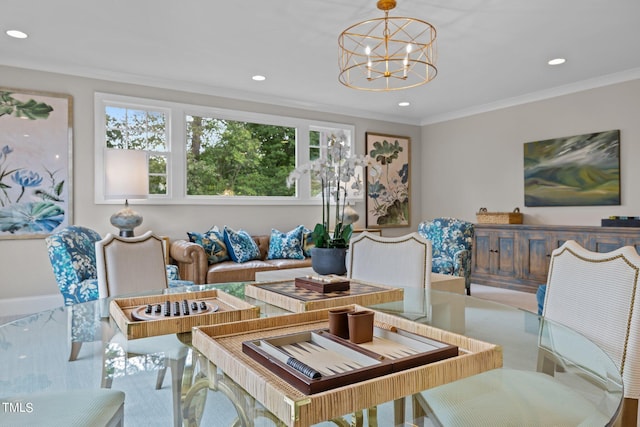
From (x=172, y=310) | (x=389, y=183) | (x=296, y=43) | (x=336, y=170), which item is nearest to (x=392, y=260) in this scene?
(x=336, y=170)

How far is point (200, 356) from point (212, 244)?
147 inches

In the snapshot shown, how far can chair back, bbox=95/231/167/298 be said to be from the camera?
84.7 inches

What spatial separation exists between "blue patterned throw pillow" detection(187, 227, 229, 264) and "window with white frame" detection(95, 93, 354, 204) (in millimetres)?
581

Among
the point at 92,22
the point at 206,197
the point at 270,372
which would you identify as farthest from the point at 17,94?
the point at 270,372

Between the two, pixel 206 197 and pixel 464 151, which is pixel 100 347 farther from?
pixel 464 151

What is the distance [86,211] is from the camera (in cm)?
449

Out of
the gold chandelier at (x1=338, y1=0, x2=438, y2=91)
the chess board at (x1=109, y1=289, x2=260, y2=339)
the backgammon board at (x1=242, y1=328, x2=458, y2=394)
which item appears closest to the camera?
the backgammon board at (x1=242, y1=328, x2=458, y2=394)

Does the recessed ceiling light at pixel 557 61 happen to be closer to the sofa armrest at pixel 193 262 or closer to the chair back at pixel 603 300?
Answer: the chair back at pixel 603 300

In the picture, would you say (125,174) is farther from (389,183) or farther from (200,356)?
(389,183)

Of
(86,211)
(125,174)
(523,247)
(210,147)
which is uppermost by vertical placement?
(210,147)

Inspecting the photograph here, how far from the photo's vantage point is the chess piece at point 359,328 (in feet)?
3.11

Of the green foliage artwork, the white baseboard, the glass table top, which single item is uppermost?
the green foliage artwork

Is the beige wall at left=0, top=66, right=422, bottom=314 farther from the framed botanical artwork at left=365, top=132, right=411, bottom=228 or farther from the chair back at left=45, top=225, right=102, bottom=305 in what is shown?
the framed botanical artwork at left=365, top=132, right=411, bottom=228

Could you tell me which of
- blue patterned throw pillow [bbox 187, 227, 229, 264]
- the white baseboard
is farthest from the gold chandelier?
the white baseboard
